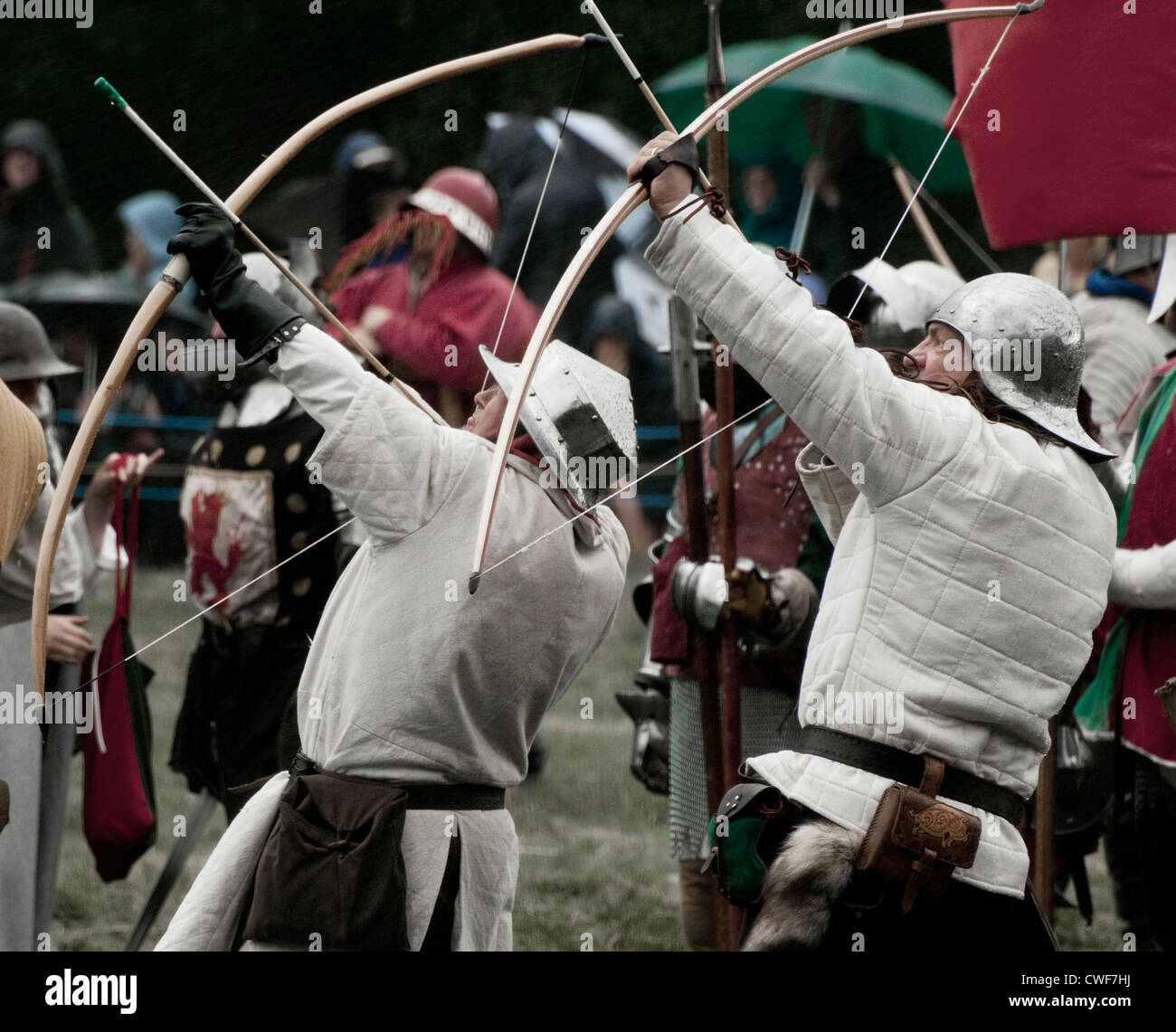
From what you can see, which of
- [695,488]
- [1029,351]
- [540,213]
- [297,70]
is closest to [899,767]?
[1029,351]

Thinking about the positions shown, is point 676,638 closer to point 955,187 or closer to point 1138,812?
point 1138,812

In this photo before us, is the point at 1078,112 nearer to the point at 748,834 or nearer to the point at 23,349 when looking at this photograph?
the point at 748,834

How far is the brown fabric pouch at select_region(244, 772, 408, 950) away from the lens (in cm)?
311

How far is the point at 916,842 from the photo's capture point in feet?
9.39

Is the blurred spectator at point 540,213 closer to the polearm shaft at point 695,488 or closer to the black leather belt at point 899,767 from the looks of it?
the polearm shaft at point 695,488

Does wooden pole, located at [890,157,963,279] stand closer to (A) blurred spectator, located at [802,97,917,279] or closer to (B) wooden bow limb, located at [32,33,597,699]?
(A) blurred spectator, located at [802,97,917,279]

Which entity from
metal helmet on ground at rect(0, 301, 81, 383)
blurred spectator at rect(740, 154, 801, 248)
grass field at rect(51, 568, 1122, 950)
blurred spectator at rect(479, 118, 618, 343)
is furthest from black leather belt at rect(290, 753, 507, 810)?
blurred spectator at rect(740, 154, 801, 248)

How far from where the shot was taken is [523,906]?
18.2 ft

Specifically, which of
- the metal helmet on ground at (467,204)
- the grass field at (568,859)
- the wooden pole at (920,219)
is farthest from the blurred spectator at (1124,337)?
the metal helmet on ground at (467,204)

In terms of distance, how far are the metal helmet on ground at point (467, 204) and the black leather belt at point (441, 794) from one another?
196 cm

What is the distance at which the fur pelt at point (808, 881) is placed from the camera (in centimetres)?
287

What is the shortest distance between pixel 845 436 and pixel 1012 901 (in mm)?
895

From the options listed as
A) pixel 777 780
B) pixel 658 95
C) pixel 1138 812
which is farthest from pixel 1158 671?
pixel 658 95
